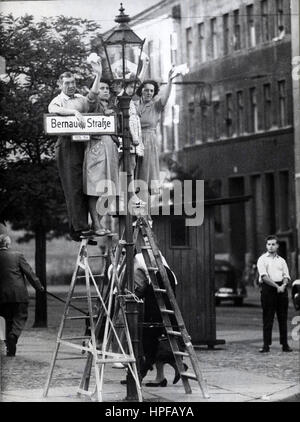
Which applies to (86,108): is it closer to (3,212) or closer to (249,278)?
(3,212)

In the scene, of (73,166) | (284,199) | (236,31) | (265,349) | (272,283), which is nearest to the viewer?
(73,166)

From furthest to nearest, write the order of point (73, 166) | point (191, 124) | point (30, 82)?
point (191, 124), point (30, 82), point (73, 166)

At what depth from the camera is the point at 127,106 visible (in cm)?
1414

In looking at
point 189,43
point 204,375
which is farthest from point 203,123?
point 204,375

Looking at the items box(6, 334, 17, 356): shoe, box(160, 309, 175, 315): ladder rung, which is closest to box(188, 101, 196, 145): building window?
box(6, 334, 17, 356): shoe

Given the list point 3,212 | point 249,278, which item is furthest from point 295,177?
point 3,212

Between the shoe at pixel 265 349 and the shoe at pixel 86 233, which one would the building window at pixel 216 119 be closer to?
the shoe at pixel 265 349

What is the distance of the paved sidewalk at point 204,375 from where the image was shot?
14750 mm

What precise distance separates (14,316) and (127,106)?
5.83m

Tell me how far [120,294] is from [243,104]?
3330 centimetres

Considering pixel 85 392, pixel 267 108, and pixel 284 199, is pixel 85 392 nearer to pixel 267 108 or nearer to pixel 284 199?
pixel 284 199

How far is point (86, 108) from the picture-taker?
A: 14547mm

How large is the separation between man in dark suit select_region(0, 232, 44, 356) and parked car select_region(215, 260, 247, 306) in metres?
19.9

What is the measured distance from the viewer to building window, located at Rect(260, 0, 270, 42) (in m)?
34.7
